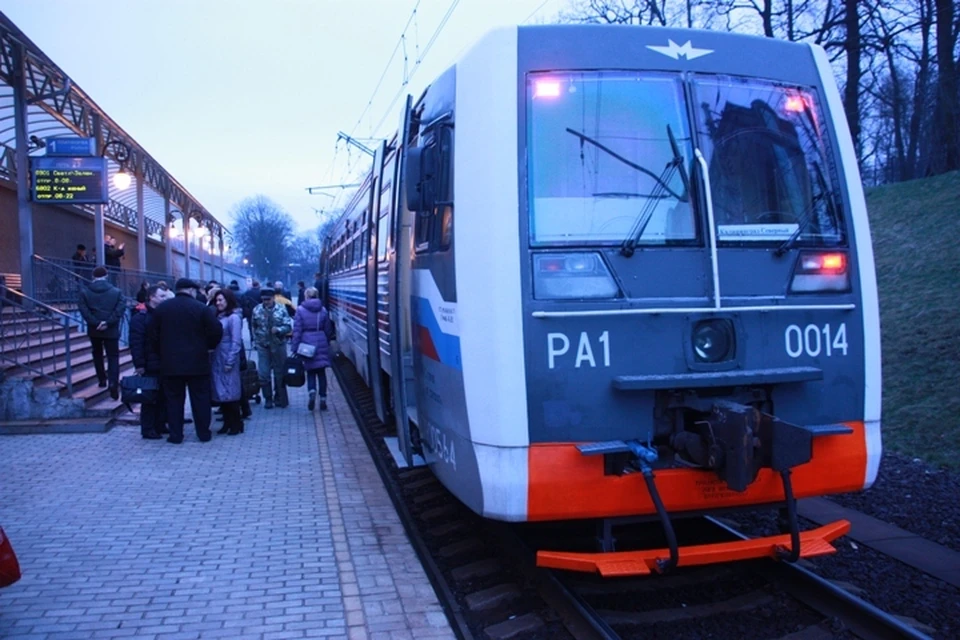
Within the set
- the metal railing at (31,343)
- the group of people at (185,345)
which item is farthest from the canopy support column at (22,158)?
the group of people at (185,345)

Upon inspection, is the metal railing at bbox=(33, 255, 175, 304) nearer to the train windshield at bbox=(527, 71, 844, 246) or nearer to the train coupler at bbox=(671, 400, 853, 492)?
the train windshield at bbox=(527, 71, 844, 246)

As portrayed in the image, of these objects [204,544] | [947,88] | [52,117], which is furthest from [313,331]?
[947,88]

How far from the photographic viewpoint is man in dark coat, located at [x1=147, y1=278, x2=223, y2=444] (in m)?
9.49

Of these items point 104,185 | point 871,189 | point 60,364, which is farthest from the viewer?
point 871,189

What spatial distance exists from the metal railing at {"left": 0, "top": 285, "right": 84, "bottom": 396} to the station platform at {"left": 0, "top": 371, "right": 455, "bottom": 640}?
1.21 metres

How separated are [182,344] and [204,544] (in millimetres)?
3843

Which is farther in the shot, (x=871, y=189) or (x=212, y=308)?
(x=871, y=189)

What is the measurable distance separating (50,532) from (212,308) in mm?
3902

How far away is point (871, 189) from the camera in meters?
21.7

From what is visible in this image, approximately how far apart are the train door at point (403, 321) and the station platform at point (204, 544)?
2.93 ft

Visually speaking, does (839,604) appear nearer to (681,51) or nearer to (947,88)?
(681,51)

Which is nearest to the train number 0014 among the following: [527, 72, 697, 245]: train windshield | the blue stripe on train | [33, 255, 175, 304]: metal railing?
[527, 72, 697, 245]: train windshield

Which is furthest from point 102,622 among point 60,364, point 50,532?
point 60,364

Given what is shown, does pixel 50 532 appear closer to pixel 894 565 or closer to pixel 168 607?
pixel 168 607
